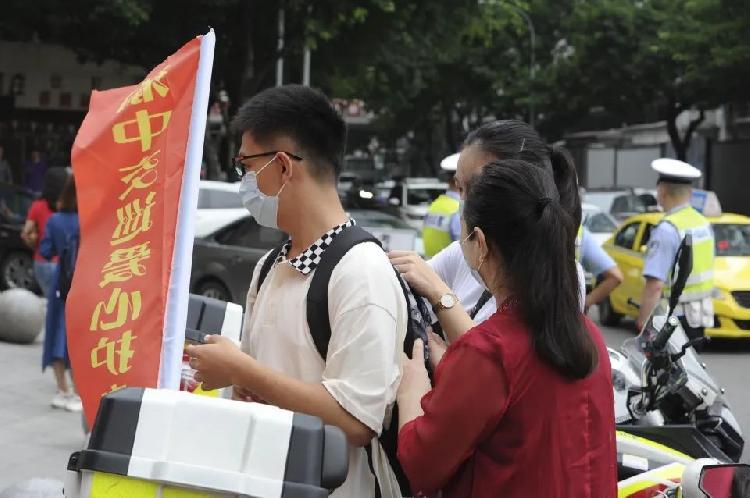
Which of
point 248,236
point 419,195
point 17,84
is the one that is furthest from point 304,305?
point 419,195

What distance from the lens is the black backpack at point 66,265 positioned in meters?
8.90

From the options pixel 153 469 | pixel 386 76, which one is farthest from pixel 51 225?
pixel 386 76

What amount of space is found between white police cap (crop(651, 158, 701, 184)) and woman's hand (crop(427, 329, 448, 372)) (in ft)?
15.5

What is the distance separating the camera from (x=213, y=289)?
593 inches

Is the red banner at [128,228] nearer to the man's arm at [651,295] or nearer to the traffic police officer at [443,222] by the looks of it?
the traffic police officer at [443,222]

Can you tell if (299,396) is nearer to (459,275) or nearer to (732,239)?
(459,275)

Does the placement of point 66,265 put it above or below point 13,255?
above

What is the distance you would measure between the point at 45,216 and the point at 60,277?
2.19 meters

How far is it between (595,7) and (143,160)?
40.3 m

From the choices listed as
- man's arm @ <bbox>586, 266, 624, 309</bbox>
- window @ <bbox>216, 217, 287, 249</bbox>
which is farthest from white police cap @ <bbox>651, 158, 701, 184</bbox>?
window @ <bbox>216, 217, 287, 249</bbox>

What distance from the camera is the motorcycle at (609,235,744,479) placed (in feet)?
18.4

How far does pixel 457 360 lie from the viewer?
261cm

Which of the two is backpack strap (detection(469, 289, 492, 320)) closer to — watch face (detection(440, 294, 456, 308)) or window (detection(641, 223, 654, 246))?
watch face (detection(440, 294, 456, 308))

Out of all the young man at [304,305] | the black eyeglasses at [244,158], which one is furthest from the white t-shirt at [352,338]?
the black eyeglasses at [244,158]
